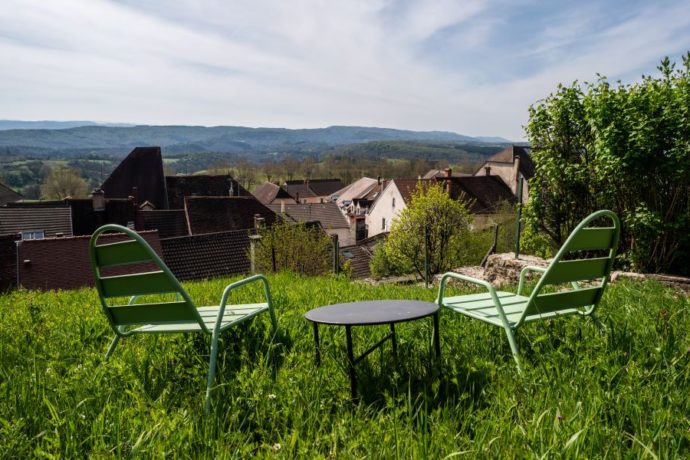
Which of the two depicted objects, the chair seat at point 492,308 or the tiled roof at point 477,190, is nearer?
the chair seat at point 492,308

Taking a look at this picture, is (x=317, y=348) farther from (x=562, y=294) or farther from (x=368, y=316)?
(x=562, y=294)

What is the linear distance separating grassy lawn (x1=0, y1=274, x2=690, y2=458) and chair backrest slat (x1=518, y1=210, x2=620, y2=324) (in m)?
0.26

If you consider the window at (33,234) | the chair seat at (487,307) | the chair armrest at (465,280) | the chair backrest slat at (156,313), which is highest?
the chair armrest at (465,280)

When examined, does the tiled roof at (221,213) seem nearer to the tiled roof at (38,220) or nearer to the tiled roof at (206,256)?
the tiled roof at (38,220)

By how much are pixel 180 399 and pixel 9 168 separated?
209188 mm

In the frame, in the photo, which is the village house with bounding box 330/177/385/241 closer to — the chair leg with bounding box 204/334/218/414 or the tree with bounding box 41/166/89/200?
the tree with bounding box 41/166/89/200

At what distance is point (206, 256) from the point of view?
2291 centimetres

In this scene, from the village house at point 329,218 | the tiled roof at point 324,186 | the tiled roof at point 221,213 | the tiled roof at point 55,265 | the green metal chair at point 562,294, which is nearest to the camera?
the green metal chair at point 562,294

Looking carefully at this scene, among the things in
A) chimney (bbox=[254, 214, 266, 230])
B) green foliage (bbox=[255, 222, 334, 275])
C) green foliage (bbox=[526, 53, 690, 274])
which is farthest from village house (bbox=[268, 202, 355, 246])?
green foliage (bbox=[526, 53, 690, 274])

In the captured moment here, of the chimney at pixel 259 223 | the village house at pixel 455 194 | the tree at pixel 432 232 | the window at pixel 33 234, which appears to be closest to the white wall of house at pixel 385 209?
the village house at pixel 455 194

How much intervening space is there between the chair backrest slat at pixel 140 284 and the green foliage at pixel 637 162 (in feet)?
21.6

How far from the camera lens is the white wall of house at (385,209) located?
4747 cm

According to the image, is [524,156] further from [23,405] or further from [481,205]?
[23,405]

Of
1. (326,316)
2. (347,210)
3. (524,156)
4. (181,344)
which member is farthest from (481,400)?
(347,210)
